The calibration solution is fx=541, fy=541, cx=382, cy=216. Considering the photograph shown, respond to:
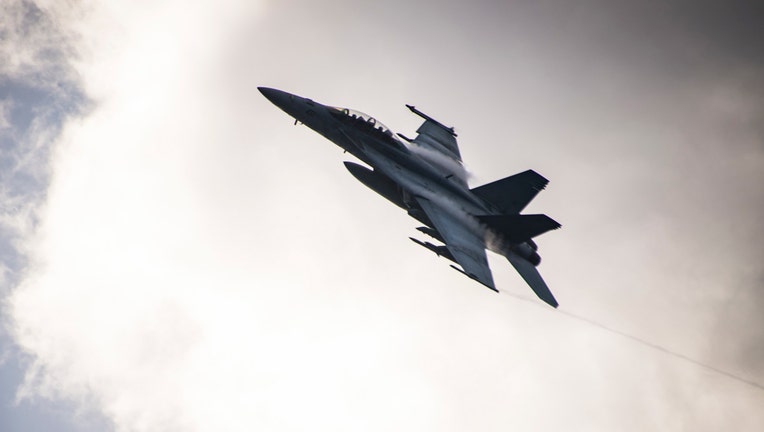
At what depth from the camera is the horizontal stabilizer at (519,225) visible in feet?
97.3

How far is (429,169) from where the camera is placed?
104 ft

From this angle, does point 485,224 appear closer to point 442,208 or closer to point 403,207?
point 442,208

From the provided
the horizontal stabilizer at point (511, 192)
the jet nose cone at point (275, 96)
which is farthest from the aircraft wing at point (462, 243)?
the jet nose cone at point (275, 96)

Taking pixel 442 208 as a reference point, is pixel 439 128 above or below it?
above

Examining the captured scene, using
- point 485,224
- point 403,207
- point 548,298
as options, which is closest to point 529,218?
point 485,224

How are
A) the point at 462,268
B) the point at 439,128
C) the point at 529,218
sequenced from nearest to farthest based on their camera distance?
the point at 462,268 → the point at 529,218 → the point at 439,128

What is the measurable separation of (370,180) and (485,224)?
7071 millimetres

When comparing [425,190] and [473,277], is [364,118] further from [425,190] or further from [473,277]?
[473,277]

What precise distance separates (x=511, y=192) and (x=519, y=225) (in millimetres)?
3444

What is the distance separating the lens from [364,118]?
31.2 m

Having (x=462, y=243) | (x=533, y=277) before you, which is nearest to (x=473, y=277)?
(x=462, y=243)

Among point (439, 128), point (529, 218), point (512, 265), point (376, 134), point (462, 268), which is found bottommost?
point (462, 268)

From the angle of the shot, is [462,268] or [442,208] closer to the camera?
[462,268]

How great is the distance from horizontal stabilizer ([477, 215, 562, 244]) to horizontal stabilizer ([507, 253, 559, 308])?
1.11 meters
